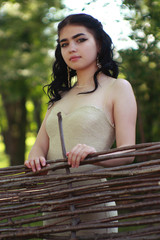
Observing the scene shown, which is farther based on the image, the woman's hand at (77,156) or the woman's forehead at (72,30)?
the woman's forehead at (72,30)

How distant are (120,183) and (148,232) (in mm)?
245

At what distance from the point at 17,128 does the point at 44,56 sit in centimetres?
324

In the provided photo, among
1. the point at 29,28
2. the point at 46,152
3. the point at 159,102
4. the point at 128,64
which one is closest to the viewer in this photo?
the point at 46,152

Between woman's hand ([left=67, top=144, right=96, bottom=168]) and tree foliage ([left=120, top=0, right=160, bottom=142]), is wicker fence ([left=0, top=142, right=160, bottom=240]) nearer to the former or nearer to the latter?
woman's hand ([left=67, top=144, right=96, bottom=168])

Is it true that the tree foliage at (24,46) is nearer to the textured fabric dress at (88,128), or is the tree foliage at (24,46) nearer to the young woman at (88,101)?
the young woman at (88,101)

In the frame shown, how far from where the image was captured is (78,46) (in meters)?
2.28

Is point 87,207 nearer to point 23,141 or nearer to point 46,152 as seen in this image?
point 46,152

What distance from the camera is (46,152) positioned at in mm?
2453

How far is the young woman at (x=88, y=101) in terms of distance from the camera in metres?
2.09

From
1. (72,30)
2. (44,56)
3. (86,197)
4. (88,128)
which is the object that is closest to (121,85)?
(88,128)

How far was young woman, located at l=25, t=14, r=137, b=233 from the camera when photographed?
6.85ft

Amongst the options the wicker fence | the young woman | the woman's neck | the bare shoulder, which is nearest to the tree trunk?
the young woman

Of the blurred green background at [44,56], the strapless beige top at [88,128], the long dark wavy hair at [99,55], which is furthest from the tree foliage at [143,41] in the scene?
the strapless beige top at [88,128]

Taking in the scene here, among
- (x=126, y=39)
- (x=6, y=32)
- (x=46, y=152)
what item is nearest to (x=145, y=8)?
(x=126, y=39)
